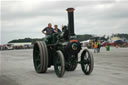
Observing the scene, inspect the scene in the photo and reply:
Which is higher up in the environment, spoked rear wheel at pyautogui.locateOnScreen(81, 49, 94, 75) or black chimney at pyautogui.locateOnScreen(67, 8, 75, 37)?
black chimney at pyautogui.locateOnScreen(67, 8, 75, 37)

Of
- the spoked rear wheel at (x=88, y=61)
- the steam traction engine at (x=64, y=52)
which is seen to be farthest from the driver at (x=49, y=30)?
the spoked rear wheel at (x=88, y=61)

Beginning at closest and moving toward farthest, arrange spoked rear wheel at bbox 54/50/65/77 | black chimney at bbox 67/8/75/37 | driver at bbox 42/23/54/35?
1. spoked rear wheel at bbox 54/50/65/77
2. black chimney at bbox 67/8/75/37
3. driver at bbox 42/23/54/35

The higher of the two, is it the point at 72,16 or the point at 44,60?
the point at 72,16

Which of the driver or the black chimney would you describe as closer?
the black chimney

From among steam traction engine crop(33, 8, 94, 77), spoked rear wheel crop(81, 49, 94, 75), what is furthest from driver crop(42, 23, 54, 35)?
spoked rear wheel crop(81, 49, 94, 75)

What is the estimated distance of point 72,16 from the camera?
7.09 metres

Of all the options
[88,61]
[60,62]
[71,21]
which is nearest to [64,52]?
[60,62]

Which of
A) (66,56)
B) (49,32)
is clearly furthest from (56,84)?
(49,32)

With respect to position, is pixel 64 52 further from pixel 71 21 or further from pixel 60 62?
pixel 71 21

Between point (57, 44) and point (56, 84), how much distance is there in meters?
2.04

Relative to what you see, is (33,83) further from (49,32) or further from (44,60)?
(49,32)

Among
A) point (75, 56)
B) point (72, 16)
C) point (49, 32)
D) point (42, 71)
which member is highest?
point (72, 16)

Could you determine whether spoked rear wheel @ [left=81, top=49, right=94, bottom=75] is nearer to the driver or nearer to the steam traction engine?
the steam traction engine

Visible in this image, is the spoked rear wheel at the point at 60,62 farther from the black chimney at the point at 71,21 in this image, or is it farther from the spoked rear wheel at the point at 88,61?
the spoked rear wheel at the point at 88,61
